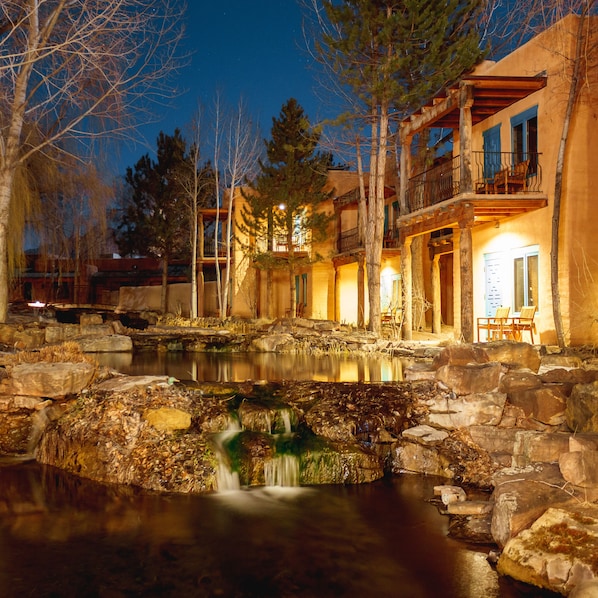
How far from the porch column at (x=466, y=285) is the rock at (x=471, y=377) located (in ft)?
17.5

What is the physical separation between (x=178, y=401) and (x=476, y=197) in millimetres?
8869

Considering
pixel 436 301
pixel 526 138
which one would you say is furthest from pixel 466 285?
pixel 436 301

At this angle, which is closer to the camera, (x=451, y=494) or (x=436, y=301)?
(x=451, y=494)

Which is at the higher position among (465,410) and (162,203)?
(162,203)

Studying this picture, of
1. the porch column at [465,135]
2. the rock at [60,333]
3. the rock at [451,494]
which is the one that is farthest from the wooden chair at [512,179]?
the rock at [60,333]

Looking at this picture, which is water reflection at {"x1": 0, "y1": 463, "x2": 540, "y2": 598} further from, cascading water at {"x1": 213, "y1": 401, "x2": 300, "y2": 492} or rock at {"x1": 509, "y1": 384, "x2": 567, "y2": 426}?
rock at {"x1": 509, "y1": 384, "x2": 567, "y2": 426}

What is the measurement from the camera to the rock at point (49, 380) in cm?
812

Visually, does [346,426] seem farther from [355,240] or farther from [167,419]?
[355,240]

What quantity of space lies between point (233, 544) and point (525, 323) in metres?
10.2

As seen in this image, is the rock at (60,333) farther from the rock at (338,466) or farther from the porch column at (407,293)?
the rock at (338,466)

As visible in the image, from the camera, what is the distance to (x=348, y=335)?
17.2m

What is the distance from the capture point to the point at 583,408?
650 centimetres

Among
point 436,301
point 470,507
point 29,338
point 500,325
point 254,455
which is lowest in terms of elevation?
point 470,507

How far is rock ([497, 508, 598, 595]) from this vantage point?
4.32 m
